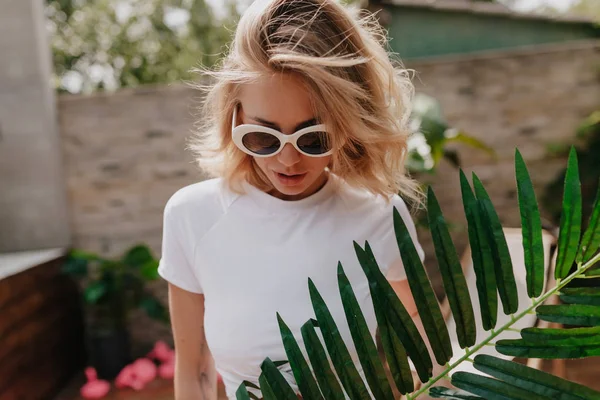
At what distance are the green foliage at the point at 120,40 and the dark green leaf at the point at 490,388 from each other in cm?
939

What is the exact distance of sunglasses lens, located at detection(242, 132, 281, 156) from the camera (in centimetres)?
85

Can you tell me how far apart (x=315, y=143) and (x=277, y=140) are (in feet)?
0.19

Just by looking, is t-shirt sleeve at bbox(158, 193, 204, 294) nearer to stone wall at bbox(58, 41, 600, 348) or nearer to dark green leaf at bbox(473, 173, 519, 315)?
dark green leaf at bbox(473, 173, 519, 315)

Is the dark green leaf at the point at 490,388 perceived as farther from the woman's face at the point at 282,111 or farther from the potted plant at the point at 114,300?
the potted plant at the point at 114,300

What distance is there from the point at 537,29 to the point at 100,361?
13.1ft

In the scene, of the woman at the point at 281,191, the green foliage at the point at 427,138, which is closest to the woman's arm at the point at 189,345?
the woman at the point at 281,191

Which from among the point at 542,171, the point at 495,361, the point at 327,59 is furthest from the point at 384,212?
the point at 542,171

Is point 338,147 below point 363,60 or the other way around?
below

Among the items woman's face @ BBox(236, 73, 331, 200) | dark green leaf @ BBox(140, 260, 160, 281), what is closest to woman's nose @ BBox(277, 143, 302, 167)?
woman's face @ BBox(236, 73, 331, 200)

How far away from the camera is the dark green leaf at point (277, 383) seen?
482mm

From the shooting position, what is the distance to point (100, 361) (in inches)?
145

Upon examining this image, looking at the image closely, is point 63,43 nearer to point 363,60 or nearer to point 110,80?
point 110,80

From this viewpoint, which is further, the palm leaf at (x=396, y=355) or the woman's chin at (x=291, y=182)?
the woman's chin at (x=291, y=182)

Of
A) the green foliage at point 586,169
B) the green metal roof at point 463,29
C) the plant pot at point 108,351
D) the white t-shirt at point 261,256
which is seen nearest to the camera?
the white t-shirt at point 261,256
